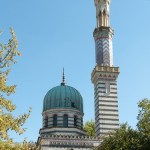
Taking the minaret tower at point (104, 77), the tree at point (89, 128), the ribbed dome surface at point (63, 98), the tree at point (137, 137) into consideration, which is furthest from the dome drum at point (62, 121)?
the tree at point (137, 137)

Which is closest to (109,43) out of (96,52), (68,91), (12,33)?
(96,52)

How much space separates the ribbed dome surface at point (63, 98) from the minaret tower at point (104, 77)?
391cm

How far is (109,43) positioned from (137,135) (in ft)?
82.3

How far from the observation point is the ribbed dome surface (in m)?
52.6

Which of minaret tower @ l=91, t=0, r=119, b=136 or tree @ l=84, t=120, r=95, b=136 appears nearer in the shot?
minaret tower @ l=91, t=0, r=119, b=136

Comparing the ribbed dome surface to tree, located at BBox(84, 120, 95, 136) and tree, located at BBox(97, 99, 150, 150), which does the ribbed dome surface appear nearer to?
tree, located at BBox(84, 120, 95, 136)

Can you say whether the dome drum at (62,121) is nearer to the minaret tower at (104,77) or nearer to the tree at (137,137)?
the minaret tower at (104,77)

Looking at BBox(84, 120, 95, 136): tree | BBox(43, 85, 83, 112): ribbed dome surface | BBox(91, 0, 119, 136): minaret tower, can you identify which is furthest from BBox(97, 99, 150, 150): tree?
BBox(84, 120, 95, 136): tree

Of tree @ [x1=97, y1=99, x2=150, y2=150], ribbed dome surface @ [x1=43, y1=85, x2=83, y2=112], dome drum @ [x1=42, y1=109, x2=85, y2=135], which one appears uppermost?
ribbed dome surface @ [x1=43, y1=85, x2=83, y2=112]

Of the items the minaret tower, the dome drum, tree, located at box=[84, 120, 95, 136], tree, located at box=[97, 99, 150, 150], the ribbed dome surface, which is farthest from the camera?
tree, located at box=[84, 120, 95, 136]

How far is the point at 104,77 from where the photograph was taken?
5119 centimetres

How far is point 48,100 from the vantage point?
176ft

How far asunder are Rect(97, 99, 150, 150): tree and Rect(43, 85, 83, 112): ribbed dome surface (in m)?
19.9

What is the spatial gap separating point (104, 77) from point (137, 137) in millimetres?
20770
